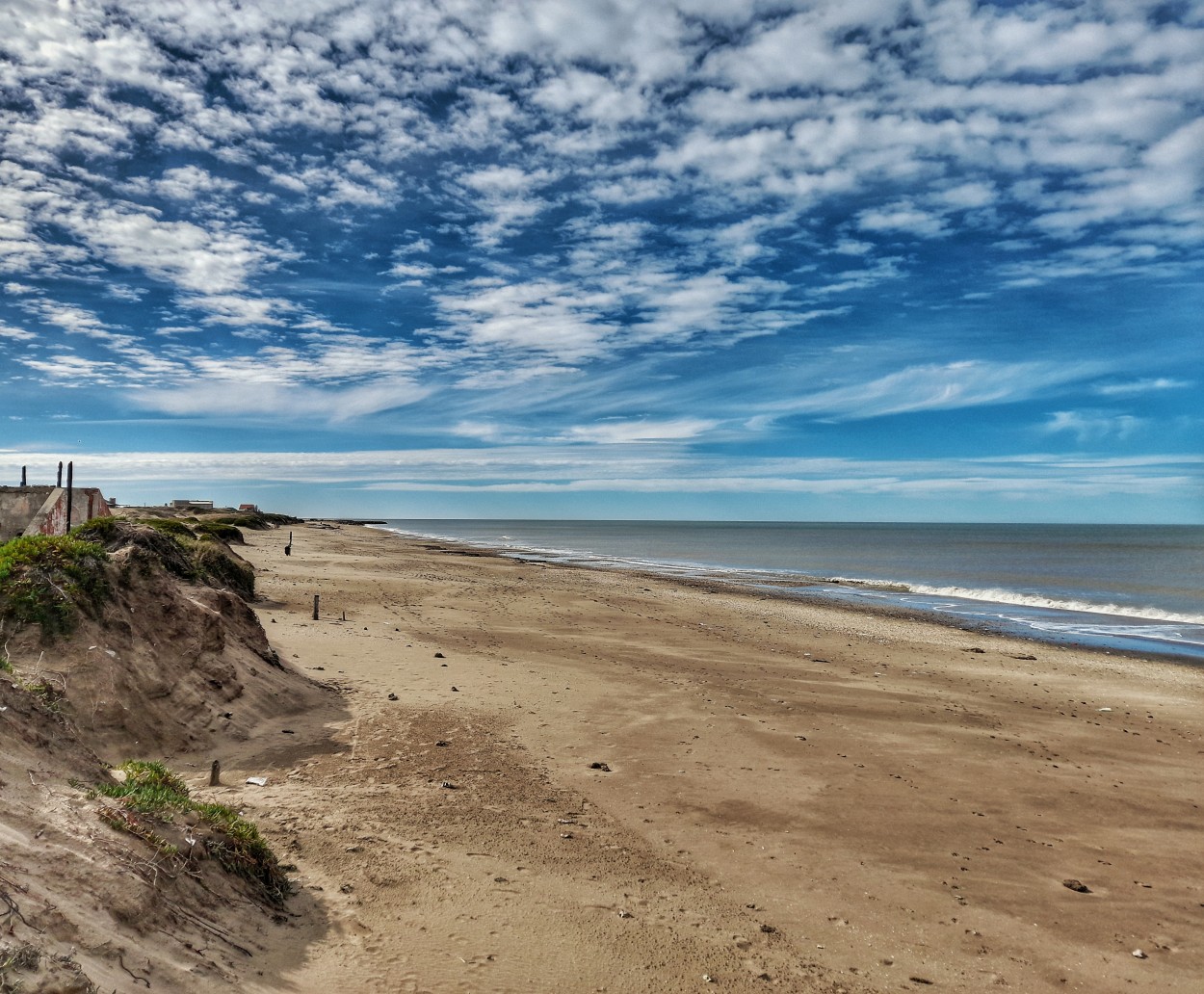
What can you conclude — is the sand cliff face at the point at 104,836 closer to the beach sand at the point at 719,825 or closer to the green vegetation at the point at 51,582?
the green vegetation at the point at 51,582

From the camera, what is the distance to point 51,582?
909cm

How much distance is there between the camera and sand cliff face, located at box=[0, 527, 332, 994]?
359cm

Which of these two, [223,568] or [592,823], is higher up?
[223,568]

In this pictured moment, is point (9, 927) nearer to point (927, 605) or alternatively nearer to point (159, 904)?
point (159, 904)

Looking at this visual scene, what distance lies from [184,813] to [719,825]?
220 inches

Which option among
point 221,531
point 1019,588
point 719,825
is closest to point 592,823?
point 719,825

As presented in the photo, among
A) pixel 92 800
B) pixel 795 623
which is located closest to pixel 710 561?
pixel 795 623

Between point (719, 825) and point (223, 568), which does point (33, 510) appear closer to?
point (223, 568)

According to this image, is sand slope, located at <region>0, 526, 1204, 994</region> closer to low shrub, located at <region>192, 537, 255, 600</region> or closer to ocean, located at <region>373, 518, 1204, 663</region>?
low shrub, located at <region>192, 537, 255, 600</region>

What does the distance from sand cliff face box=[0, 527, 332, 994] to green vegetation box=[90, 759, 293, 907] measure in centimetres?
7

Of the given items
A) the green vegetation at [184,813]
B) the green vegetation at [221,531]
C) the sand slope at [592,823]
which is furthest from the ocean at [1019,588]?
the green vegetation at [184,813]

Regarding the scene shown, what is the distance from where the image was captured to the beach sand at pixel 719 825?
225 inches

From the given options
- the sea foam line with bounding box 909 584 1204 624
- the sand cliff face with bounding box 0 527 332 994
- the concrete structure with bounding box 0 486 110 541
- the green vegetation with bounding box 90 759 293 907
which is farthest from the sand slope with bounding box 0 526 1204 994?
the sea foam line with bounding box 909 584 1204 624

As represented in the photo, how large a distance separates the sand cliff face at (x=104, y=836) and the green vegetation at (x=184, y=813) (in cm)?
7
